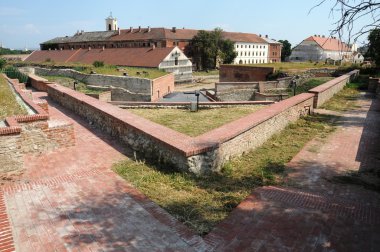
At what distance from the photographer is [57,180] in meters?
5.82

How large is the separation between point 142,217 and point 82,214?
91 centimetres

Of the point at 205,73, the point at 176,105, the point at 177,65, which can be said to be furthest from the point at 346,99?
the point at 205,73

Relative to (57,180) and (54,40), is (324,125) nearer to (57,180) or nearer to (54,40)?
(57,180)

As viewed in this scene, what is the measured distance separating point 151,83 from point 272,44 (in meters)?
63.3

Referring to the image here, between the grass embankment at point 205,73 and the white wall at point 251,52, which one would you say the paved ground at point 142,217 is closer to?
the grass embankment at point 205,73

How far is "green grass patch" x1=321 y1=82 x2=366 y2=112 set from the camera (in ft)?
47.8

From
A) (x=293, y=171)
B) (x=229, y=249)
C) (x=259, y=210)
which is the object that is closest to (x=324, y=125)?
(x=293, y=171)

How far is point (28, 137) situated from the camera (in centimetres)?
708

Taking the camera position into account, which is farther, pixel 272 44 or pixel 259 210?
pixel 272 44

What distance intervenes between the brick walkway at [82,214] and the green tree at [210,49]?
55731mm

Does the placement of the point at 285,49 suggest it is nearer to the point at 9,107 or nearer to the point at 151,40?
the point at 151,40

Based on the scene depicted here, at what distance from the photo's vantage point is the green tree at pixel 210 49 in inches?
2357

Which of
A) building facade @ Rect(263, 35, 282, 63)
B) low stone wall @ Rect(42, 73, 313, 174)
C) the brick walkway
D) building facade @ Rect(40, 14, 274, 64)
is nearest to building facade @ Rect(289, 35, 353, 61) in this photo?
building facade @ Rect(263, 35, 282, 63)

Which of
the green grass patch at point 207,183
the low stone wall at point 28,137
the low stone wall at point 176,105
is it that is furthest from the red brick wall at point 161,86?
the green grass patch at point 207,183
